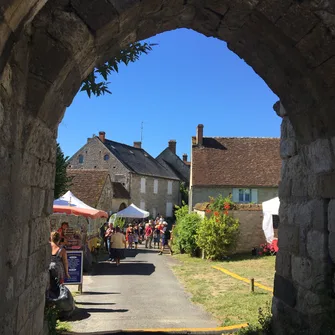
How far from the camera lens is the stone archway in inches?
103

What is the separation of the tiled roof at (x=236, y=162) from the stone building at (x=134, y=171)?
910cm

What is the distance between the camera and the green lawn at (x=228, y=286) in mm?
6297

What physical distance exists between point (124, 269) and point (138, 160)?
84.9ft

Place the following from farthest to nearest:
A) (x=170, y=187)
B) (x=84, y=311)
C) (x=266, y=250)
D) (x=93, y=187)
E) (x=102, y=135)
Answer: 1. (x=170, y=187)
2. (x=102, y=135)
3. (x=93, y=187)
4. (x=266, y=250)
5. (x=84, y=311)

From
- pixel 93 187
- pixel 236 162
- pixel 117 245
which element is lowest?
pixel 117 245

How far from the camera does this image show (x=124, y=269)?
12.4 metres

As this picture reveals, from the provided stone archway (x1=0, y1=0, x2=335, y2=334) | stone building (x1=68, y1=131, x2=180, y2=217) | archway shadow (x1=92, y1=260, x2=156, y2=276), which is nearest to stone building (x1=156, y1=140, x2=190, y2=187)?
stone building (x1=68, y1=131, x2=180, y2=217)

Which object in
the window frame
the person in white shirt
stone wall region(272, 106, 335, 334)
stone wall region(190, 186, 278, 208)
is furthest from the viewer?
the window frame

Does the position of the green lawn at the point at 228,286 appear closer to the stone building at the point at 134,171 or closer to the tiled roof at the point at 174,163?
the stone building at the point at 134,171

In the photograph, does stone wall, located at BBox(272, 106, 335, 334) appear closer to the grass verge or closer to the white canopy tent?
the grass verge

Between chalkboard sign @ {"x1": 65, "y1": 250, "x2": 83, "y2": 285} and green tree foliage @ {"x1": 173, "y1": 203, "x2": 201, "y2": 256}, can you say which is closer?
chalkboard sign @ {"x1": 65, "y1": 250, "x2": 83, "y2": 285}

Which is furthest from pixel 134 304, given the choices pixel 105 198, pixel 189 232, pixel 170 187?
pixel 170 187

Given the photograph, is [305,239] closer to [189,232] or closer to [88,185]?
[189,232]

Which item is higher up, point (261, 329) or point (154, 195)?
point (154, 195)
